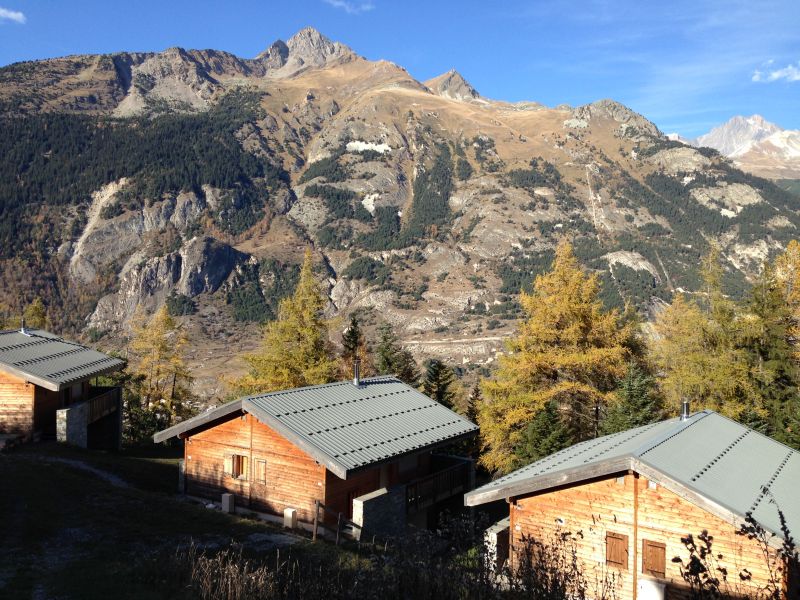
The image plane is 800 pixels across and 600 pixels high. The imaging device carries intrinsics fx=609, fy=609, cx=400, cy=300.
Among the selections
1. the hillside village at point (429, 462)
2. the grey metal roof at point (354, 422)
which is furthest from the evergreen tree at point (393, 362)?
the grey metal roof at point (354, 422)

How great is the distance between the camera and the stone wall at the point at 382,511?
656 inches

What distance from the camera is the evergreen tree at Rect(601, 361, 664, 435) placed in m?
23.9

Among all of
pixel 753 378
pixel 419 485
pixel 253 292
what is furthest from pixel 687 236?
pixel 419 485

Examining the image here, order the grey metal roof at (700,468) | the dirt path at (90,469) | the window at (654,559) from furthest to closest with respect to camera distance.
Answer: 1. the dirt path at (90,469)
2. the window at (654,559)
3. the grey metal roof at (700,468)

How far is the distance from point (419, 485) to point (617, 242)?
6858 inches

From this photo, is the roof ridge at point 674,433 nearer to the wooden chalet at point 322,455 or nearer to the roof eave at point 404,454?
the roof eave at point 404,454

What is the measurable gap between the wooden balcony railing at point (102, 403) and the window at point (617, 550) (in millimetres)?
21779

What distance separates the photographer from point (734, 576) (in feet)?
37.1

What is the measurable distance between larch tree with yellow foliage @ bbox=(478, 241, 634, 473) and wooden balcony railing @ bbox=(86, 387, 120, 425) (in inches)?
663

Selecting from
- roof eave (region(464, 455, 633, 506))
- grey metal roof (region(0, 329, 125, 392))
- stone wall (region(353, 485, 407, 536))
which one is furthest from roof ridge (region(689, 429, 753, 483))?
grey metal roof (region(0, 329, 125, 392))

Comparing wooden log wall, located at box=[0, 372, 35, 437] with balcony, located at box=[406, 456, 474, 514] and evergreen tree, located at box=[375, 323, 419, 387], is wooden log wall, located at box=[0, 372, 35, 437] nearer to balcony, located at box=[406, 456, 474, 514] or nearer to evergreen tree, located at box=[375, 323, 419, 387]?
balcony, located at box=[406, 456, 474, 514]

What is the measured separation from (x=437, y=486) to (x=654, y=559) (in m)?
8.85

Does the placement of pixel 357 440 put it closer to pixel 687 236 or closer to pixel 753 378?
pixel 753 378

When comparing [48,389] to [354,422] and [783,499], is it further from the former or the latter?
[783,499]
